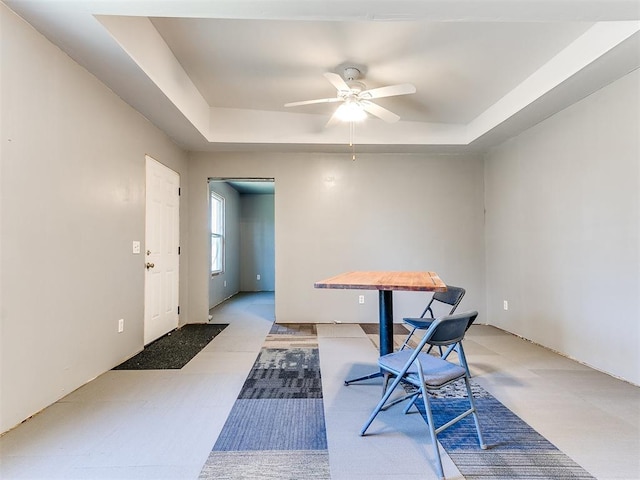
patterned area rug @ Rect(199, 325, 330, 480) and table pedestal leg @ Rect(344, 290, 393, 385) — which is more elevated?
table pedestal leg @ Rect(344, 290, 393, 385)

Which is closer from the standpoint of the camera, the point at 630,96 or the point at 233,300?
the point at 630,96

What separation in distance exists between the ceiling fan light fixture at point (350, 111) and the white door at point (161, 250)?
6.80 ft

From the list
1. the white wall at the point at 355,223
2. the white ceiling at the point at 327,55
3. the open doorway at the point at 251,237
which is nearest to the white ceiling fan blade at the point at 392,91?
the white ceiling at the point at 327,55

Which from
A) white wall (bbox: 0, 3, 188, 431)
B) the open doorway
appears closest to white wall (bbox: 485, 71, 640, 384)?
white wall (bbox: 0, 3, 188, 431)

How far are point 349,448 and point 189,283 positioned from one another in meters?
3.49

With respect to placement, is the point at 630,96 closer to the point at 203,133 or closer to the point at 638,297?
the point at 638,297

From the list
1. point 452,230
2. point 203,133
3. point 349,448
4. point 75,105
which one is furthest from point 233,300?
point 349,448

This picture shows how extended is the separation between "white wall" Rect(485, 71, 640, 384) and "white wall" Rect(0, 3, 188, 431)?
163 inches

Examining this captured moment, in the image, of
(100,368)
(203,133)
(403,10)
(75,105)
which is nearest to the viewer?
(403,10)

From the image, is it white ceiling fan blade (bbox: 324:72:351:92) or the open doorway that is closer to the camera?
white ceiling fan blade (bbox: 324:72:351:92)

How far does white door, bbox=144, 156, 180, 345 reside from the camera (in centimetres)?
354

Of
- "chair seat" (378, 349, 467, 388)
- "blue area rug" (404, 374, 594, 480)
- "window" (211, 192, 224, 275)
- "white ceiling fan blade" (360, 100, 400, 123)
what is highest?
"white ceiling fan blade" (360, 100, 400, 123)

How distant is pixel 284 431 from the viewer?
6.07ft

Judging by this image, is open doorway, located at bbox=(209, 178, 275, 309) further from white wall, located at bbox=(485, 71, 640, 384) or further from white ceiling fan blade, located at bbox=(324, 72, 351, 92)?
white wall, located at bbox=(485, 71, 640, 384)
